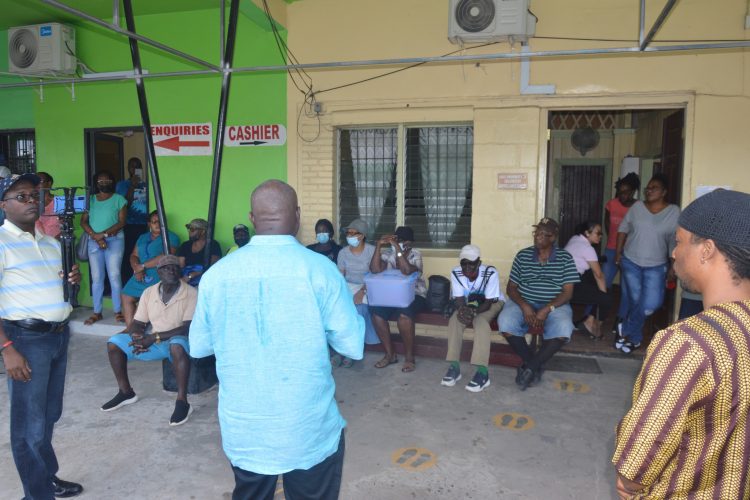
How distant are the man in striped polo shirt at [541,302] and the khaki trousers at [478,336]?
0.35ft

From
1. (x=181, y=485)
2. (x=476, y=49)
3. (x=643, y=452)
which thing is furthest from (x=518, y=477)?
(x=476, y=49)

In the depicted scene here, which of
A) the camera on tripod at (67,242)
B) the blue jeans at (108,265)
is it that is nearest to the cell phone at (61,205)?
the camera on tripod at (67,242)

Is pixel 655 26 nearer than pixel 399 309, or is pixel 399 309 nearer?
pixel 655 26

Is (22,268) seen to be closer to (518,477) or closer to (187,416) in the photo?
(187,416)

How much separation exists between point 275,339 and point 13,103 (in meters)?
7.76

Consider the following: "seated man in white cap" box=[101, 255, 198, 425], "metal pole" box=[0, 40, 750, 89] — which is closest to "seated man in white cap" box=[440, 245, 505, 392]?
"metal pole" box=[0, 40, 750, 89]

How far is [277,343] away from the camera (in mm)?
1978

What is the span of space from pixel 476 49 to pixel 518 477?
4.28 meters

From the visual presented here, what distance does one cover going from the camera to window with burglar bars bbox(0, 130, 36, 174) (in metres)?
8.16

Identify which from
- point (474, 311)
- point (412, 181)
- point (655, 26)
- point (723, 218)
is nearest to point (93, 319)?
point (412, 181)

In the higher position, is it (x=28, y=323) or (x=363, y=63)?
(x=363, y=63)

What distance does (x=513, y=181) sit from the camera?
19.7ft

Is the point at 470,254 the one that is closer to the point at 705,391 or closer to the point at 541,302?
the point at 541,302

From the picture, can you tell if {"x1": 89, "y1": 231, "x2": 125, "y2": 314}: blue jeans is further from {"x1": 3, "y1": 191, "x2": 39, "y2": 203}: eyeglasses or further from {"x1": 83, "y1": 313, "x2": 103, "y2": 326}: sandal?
{"x1": 3, "y1": 191, "x2": 39, "y2": 203}: eyeglasses
